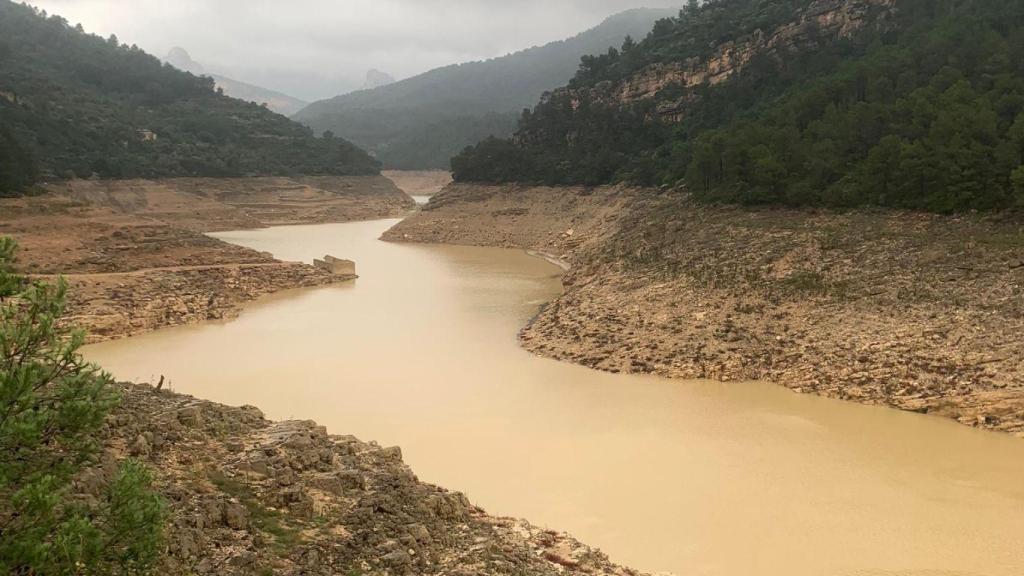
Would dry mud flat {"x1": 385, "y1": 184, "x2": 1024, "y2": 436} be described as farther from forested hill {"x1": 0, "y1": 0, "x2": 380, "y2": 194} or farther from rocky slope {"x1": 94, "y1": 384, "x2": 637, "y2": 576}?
forested hill {"x1": 0, "y1": 0, "x2": 380, "y2": 194}

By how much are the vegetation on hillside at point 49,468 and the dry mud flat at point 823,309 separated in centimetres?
1611

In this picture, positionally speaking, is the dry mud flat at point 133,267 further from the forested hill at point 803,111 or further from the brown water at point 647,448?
the forested hill at point 803,111


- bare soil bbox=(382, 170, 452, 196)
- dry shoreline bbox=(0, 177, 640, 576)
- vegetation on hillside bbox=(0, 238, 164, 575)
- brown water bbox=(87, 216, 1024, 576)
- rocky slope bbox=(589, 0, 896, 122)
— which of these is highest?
rocky slope bbox=(589, 0, 896, 122)

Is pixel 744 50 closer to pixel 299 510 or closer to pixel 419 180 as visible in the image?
pixel 299 510

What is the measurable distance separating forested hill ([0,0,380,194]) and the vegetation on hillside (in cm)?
3615

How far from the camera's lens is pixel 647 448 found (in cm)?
1510

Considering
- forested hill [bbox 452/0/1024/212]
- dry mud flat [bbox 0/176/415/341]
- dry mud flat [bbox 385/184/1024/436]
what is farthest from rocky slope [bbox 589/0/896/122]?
dry mud flat [bbox 0/176/415/341]

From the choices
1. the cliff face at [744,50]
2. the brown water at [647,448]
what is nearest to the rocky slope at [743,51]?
the cliff face at [744,50]

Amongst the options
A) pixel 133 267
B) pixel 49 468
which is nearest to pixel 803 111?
pixel 133 267

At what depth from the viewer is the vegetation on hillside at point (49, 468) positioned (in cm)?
544

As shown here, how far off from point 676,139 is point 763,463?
44.3 metres

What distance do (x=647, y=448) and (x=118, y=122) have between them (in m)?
80.2

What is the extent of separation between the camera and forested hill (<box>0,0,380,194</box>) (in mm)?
63438

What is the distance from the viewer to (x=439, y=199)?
66625 millimetres
